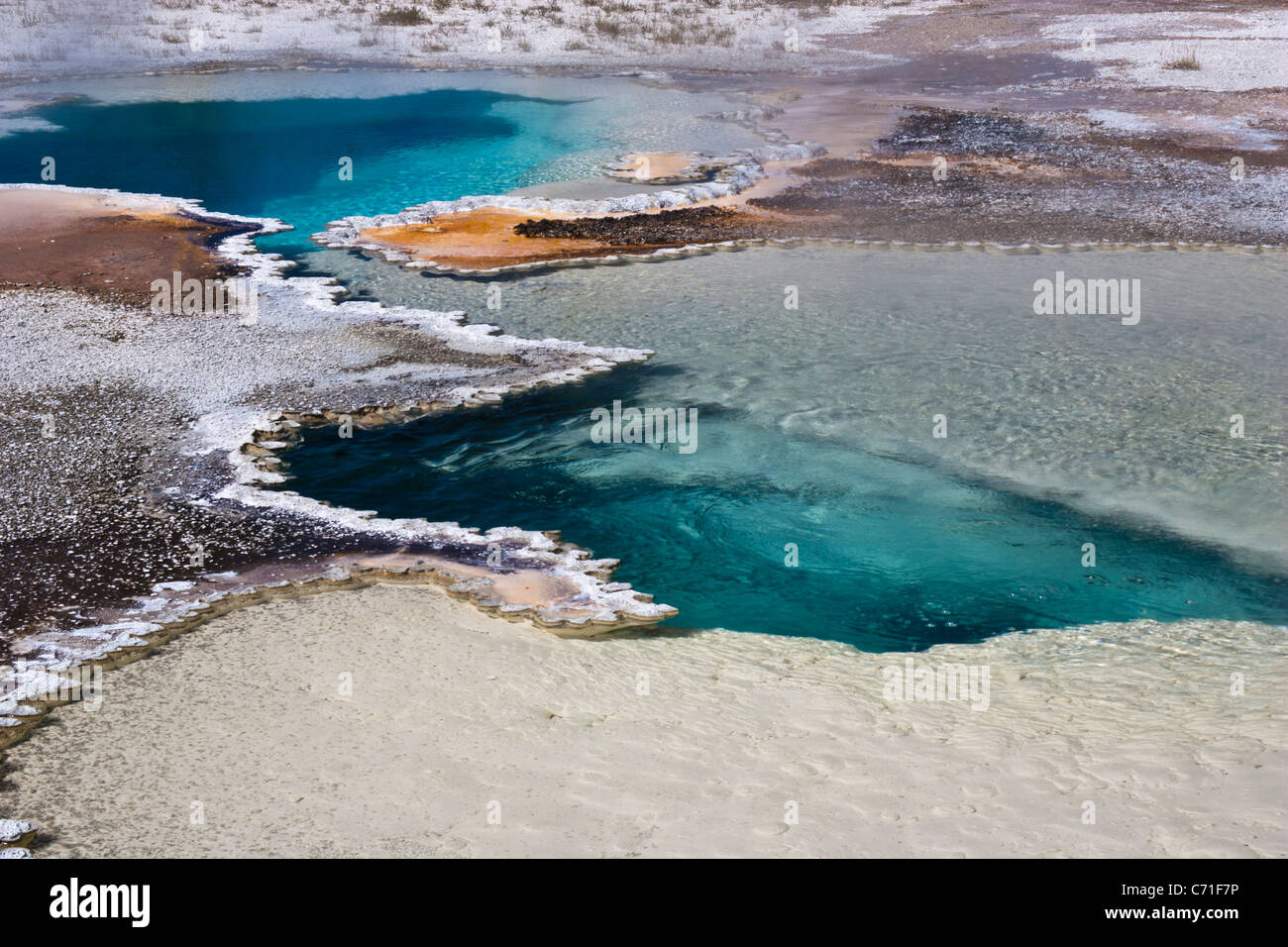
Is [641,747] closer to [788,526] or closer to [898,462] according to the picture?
[788,526]

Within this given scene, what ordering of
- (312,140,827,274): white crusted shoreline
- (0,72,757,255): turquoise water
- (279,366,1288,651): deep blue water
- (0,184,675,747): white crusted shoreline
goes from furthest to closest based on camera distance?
(0,72,757,255): turquoise water, (312,140,827,274): white crusted shoreline, (279,366,1288,651): deep blue water, (0,184,675,747): white crusted shoreline

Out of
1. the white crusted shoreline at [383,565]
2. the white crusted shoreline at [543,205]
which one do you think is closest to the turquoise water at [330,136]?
the white crusted shoreline at [543,205]

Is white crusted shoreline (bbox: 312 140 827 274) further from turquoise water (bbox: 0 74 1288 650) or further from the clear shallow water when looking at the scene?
the clear shallow water

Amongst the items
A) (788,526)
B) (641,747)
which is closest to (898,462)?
→ (788,526)

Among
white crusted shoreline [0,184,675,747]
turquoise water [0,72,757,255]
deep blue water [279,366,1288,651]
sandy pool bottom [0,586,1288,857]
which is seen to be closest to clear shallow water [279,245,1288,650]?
deep blue water [279,366,1288,651]
